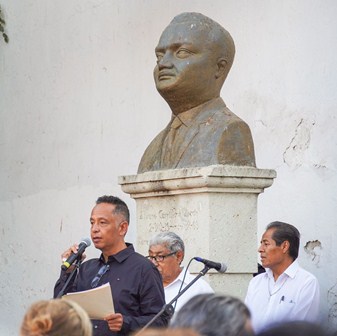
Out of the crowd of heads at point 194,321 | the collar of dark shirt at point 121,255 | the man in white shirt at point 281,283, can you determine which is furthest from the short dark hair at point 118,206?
the crowd of heads at point 194,321

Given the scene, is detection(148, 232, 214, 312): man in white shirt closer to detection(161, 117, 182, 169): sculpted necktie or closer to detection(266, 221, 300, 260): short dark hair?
detection(266, 221, 300, 260): short dark hair

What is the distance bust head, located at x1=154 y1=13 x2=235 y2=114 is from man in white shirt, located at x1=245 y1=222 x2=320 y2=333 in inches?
40.6

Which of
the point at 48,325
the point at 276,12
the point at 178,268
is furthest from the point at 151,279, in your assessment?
the point at 276,12

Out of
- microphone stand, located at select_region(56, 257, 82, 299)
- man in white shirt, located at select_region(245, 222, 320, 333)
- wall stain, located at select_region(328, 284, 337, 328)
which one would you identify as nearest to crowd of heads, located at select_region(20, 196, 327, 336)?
microphone stand, located at select_region(56, 257, 82, 299)

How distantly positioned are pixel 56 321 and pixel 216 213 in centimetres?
362

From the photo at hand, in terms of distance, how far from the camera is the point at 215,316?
8.88 feet

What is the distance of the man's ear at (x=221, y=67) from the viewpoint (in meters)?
6.88

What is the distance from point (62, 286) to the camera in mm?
5504

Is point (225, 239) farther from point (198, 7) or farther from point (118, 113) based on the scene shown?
point (118, 113)

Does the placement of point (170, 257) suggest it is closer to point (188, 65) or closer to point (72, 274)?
point (72, 274)

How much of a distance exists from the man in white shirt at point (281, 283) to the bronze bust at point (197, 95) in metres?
0.53

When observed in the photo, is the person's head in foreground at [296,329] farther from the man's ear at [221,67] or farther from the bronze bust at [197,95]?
the man's ear at [221,67]

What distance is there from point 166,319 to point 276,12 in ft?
14.1

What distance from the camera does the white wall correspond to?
837cm
